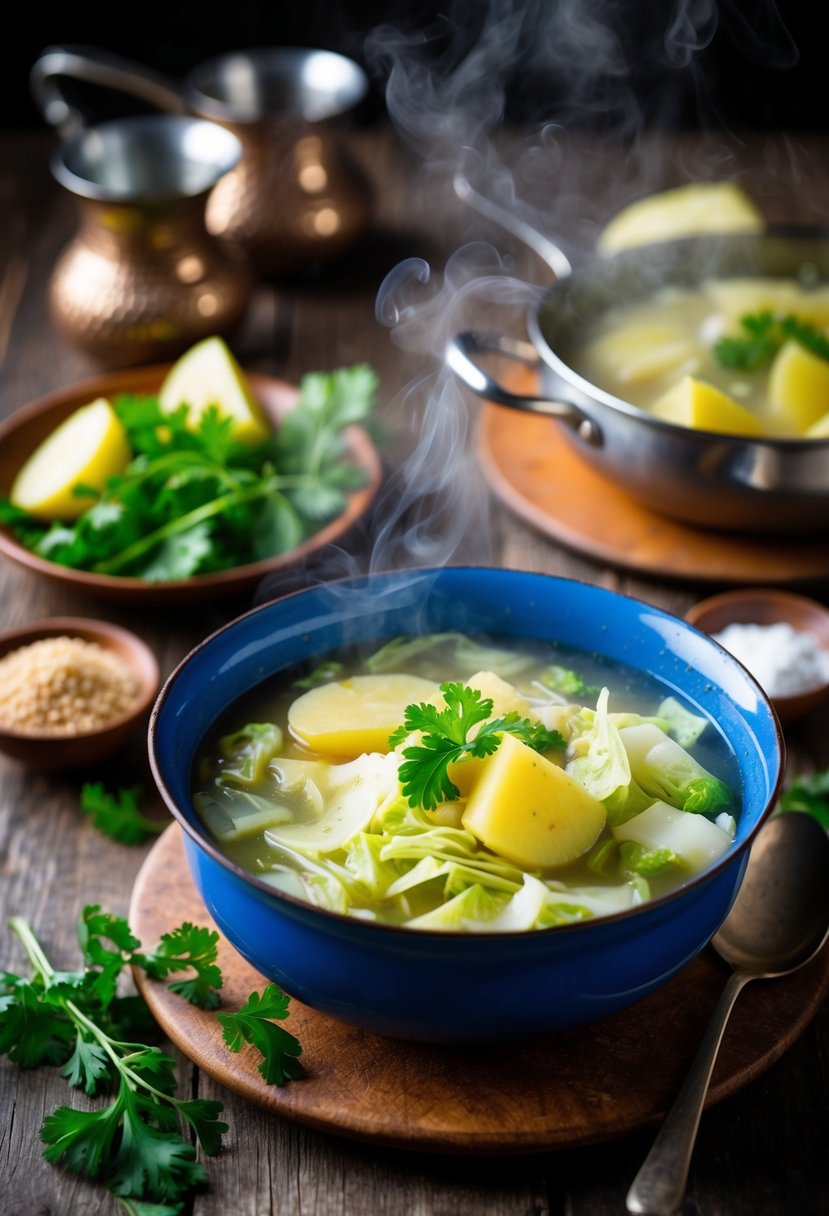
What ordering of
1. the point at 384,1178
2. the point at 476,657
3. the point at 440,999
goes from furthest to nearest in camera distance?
the point at 476,657 < the point at 384,1178 < the point at 440,999

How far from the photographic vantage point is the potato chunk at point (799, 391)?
3.29m

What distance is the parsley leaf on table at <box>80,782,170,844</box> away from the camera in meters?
2.57

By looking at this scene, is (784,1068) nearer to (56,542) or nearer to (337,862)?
(337,862)

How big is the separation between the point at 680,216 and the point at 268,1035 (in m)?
2.98

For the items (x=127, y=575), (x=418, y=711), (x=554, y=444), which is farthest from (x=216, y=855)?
(x=554, y=444)

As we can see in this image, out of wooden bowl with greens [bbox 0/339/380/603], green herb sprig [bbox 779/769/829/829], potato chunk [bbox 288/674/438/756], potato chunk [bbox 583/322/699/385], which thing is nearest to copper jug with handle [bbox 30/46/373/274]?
wooden bowl with greens [bbox 0/339/380/603]

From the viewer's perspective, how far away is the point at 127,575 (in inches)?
124

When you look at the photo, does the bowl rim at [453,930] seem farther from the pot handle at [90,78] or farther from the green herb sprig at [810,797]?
the pot handle at [90,78]

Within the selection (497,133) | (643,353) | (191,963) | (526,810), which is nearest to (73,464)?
(643,353)

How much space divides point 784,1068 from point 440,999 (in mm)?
671

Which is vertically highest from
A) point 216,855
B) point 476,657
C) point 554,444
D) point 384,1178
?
point 216,855

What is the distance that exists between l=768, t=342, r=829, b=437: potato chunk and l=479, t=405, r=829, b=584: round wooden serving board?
287 mm

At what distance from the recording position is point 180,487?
10.6ft

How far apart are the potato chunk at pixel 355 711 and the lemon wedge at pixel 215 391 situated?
1.36 meters
